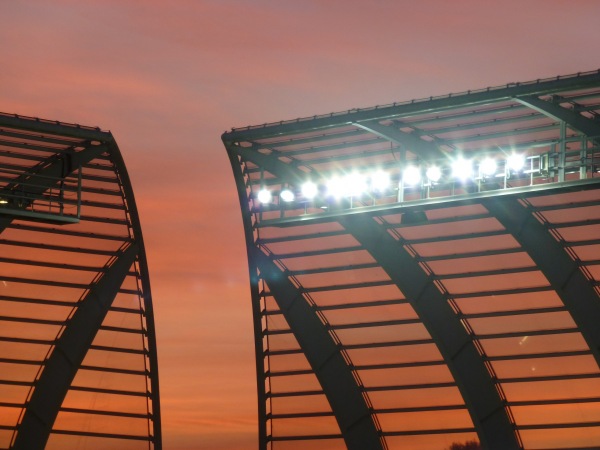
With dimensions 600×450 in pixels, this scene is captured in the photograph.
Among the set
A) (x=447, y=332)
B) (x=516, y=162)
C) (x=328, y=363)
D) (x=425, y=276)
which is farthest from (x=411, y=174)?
(x=328, y=363)

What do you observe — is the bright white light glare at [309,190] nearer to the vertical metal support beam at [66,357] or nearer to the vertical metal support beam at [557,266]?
the vertical metal support beam at [557,266]

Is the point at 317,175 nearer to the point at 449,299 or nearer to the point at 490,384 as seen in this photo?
the point at 449,299

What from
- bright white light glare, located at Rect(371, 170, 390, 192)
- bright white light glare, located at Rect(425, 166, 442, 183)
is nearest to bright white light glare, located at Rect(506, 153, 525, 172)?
bright white light glare, located at Rect(425, 166, 442, 183)

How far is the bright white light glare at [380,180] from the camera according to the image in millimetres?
33781

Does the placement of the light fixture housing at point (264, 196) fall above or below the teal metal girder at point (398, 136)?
below

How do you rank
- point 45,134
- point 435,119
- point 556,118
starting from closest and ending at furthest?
point 556,118, point 435,119, point 45,134

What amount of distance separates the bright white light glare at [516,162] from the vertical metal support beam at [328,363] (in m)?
13.0

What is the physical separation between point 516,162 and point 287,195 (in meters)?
7.57

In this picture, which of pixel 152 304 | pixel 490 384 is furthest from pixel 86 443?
pixel 490 384

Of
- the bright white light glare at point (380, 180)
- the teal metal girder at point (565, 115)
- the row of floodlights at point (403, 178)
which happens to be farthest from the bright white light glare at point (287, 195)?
the teal metal girder at point (565, 115)

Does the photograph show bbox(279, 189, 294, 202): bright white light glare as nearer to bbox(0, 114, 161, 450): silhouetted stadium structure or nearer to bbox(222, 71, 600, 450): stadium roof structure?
bbox(222, 71, 600, 450): stadium roof structure

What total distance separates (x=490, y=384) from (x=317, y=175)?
9.66 meters

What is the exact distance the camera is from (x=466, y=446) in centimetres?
4166

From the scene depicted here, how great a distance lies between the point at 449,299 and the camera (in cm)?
3997
